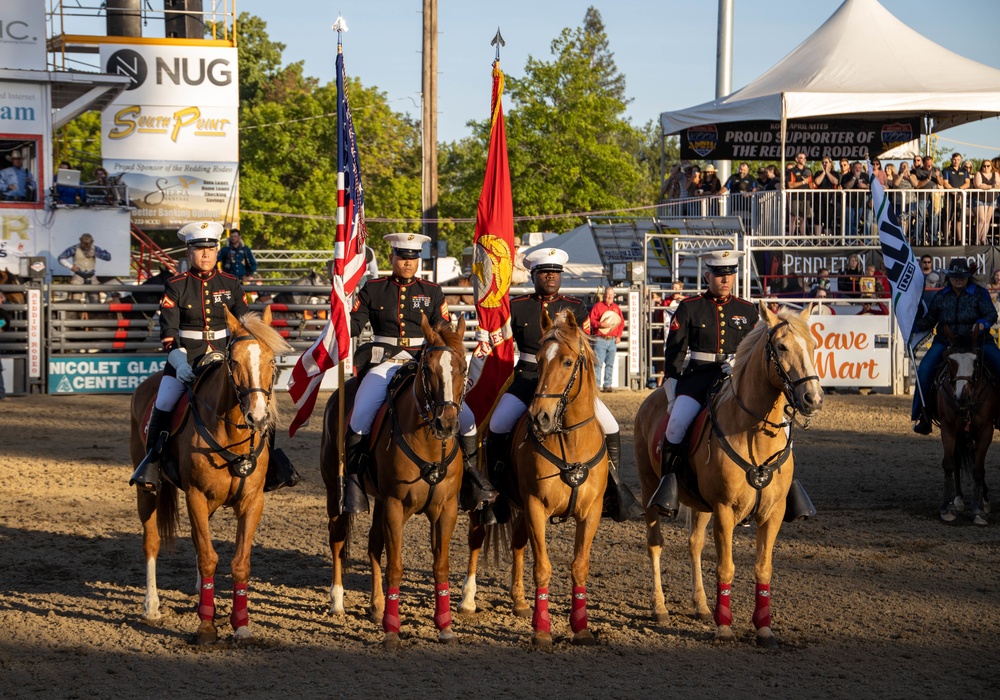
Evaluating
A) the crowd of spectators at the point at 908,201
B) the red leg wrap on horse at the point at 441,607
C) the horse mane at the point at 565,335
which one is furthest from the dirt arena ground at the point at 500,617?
the crowd of spectators at the point at 908,201

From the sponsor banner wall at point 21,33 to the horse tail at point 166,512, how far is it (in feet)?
69.5

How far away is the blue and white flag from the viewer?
12.7 metres

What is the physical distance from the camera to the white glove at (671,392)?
27.0 feet

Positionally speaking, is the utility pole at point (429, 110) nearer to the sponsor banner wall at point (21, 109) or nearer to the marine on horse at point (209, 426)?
the sponsor banner wall at point (21, 109)

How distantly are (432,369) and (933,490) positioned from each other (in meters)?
8.43

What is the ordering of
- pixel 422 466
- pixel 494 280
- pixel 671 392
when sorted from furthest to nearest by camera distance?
pixel 494 280, pixel 671 392, pixel 422 466

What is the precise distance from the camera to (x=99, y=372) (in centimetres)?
2191

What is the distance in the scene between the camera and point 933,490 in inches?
519

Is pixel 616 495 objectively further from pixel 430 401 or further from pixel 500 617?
pixel 430 401

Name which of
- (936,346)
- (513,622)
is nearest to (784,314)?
(513,622)

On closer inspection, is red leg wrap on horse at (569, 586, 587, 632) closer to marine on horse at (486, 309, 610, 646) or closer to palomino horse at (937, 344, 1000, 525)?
marine on horse at (486, 309, 610, 646)

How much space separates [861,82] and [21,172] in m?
20.0

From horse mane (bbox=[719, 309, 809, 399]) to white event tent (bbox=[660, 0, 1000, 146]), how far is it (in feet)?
62.3

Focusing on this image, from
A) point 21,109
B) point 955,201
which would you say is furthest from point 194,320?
point 955,201
